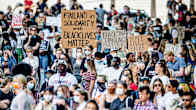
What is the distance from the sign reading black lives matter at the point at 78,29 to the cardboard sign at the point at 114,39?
104cm

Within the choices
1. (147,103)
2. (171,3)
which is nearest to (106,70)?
(147,103)

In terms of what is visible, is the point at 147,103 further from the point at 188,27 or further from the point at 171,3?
the point at 171,3

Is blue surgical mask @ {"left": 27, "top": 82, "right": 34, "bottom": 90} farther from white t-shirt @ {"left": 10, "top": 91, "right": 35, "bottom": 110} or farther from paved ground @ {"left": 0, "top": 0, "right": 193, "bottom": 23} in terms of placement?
paved ground @ {"left": 0, "top": 0, "right": 193, "bottom": 23}

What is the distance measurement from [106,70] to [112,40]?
2.59 meters

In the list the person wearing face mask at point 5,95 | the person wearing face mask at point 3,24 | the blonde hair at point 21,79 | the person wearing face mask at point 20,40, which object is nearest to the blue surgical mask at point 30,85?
the person wearing face mask at point 5,95

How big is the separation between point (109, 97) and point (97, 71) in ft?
10.8

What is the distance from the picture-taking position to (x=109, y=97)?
11.5 metres

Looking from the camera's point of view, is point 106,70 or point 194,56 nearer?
point 106,70

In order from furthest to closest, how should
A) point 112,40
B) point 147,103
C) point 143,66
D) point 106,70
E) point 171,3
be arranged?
point 171,3 < point 112,40 < point 143,66 < point 106,70 < point 147,103

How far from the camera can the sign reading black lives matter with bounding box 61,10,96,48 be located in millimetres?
15203

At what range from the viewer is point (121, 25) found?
Result: 24.1 metres

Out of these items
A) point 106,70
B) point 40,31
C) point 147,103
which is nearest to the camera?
point 147,103

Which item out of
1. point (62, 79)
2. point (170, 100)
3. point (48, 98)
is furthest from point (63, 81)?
point (170, 100)

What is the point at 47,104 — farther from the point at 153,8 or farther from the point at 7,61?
the point at 153,8
